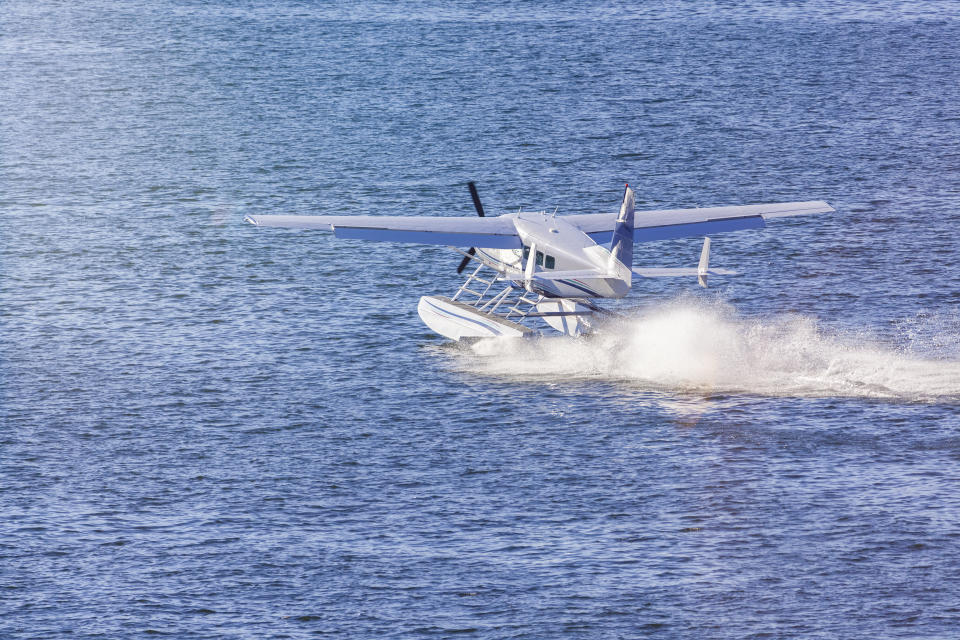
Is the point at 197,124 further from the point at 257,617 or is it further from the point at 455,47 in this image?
the point at 257,617

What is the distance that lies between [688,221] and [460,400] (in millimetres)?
11102

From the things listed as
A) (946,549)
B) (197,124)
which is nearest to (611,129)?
(197,124)

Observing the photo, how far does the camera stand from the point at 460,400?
1662 inches

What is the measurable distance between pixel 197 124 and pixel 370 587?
7076cm

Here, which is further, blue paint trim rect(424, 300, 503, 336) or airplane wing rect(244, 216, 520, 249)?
blue paint trim rect(424, 300, 503, 336)

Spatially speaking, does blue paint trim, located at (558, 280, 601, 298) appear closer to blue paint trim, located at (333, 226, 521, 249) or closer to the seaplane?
the seaplane

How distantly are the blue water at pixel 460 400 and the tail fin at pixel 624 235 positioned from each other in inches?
159

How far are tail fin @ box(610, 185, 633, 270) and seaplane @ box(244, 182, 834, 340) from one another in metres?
0.03

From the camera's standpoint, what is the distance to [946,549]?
32.3 m

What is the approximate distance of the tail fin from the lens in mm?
40812

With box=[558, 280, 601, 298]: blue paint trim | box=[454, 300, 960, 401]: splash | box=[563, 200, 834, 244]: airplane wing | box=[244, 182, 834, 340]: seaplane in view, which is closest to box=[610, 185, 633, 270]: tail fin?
box=[244, 182, 834, 340]: seaplane

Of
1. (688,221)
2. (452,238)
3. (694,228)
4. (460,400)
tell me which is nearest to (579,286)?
(452,238)

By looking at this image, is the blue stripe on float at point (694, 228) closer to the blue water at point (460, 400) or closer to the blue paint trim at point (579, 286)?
the blue water at point (460, 400)

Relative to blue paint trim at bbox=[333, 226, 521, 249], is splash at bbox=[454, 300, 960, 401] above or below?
below
